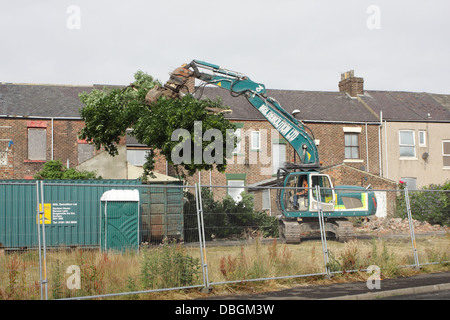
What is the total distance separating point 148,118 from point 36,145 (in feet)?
40.5

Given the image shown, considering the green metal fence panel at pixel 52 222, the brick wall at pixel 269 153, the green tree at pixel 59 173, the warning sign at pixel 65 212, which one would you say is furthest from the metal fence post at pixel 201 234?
the brick wall at pixel 269 153

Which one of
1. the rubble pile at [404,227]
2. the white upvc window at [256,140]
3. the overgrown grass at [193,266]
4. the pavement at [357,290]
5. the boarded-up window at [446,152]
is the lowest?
the pavement at [357,290]

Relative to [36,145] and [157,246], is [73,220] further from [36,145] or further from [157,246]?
[36,145]

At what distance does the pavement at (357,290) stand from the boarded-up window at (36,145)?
2408cm

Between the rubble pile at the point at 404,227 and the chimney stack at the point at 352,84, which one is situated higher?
the chimney stack at the point at 352,84

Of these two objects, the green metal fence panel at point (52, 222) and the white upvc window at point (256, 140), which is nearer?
the green metal fence panel at point (52, 222)

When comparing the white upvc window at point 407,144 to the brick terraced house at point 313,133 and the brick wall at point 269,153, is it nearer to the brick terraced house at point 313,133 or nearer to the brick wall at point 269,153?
the brick terraced house at point 313,133

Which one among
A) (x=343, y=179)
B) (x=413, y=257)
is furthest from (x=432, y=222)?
(x=343, y=179)

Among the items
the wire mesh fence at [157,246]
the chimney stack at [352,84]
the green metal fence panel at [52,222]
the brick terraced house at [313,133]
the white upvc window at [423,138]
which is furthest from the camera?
the chimney stack at [352,84]

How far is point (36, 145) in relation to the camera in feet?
105

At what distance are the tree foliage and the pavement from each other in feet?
35.5

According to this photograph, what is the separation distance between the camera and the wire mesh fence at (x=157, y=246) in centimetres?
922

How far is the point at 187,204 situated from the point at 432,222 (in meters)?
8.08

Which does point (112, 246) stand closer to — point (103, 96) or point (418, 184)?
point (103, 96)
